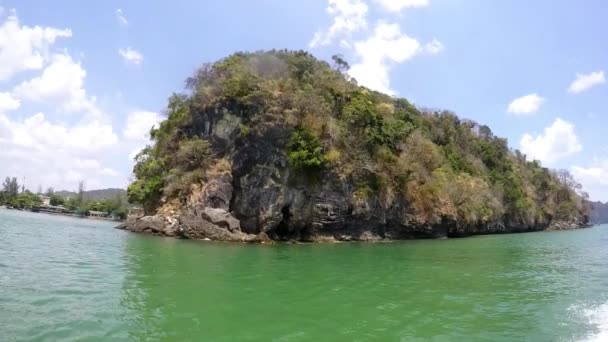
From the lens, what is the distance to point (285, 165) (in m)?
41.6

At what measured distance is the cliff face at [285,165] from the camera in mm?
41125

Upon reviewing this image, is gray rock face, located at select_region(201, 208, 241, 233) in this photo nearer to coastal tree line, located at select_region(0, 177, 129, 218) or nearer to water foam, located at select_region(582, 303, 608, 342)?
water foam, located at select_region(582, 303, 608, 342)

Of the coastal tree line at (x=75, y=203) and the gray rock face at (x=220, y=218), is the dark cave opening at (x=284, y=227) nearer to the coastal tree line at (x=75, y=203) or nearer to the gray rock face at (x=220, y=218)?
the gray rock face at (x=220, y=218)

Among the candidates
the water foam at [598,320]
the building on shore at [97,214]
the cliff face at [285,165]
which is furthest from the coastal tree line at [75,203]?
the water foam at [598,320]

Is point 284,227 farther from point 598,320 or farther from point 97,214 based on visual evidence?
point 97,214

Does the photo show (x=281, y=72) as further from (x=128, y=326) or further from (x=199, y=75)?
(x=128, y=326)

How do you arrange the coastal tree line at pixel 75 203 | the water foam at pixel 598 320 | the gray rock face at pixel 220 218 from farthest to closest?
the coastal tree line at pixel 75 203
the gray rock face at pixel 220 218
the water foam at pixel 598 320

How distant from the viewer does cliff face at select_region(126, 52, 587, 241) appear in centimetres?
4112

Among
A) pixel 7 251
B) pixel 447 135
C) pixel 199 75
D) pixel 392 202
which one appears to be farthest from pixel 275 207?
pixel 447 135

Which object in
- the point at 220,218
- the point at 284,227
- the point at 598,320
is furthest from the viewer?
the point at 284,227

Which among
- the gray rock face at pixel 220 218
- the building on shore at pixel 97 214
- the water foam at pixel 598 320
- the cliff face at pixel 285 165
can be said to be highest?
the cliff face at pixel 285 165

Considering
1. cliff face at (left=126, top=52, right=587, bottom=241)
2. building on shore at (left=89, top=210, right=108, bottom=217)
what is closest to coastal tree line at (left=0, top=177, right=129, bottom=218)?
building on shore at (left=89, top=210, right=108, bottom=217)

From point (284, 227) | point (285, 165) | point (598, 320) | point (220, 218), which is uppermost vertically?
point (285, 165)

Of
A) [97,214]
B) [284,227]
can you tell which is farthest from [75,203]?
[284,227]
